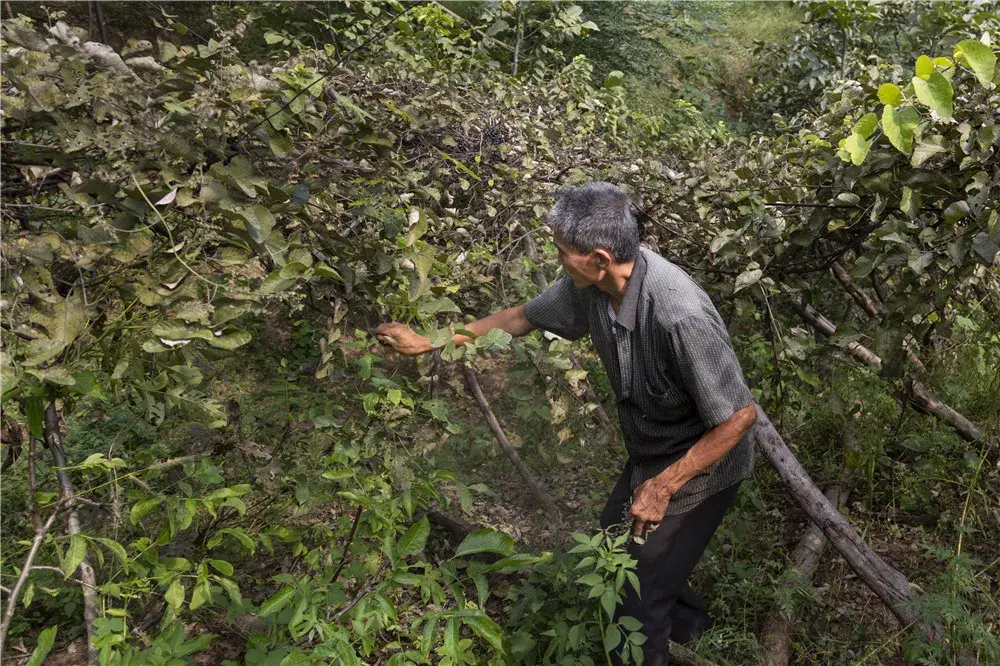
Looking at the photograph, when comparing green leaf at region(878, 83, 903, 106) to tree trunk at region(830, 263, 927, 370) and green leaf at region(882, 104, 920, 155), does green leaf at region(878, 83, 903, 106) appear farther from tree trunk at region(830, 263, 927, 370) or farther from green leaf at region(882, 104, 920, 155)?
tree trunk at region(830, 263, 927, 370)

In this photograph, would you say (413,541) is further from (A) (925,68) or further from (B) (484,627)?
(A) (925,68)

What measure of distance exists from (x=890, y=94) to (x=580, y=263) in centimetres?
94

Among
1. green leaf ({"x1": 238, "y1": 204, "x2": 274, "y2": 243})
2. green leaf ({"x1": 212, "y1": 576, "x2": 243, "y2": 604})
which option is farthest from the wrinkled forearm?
green leaf ({"x1": 238, "y1": 204, "x2": 274, "y2": 243})

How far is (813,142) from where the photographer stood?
123 inches

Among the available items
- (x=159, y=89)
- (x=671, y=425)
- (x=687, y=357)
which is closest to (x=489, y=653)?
(x=671, y=425)

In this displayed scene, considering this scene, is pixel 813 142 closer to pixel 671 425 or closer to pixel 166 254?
pixel 671 425

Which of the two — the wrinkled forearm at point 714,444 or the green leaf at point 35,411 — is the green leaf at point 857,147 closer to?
the wrinkled forearm at point 714,444

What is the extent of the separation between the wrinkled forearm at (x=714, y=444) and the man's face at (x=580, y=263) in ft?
1.97

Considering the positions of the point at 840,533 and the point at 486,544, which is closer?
the point at 486,544

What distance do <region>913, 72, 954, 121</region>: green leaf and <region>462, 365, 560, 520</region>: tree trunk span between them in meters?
1.89

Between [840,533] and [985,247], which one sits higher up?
[985,247]

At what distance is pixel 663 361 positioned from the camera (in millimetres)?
2453

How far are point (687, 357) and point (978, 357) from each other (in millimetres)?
2804

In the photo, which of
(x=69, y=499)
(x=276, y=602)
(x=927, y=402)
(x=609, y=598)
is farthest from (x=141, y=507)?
(x=927, y=402)
